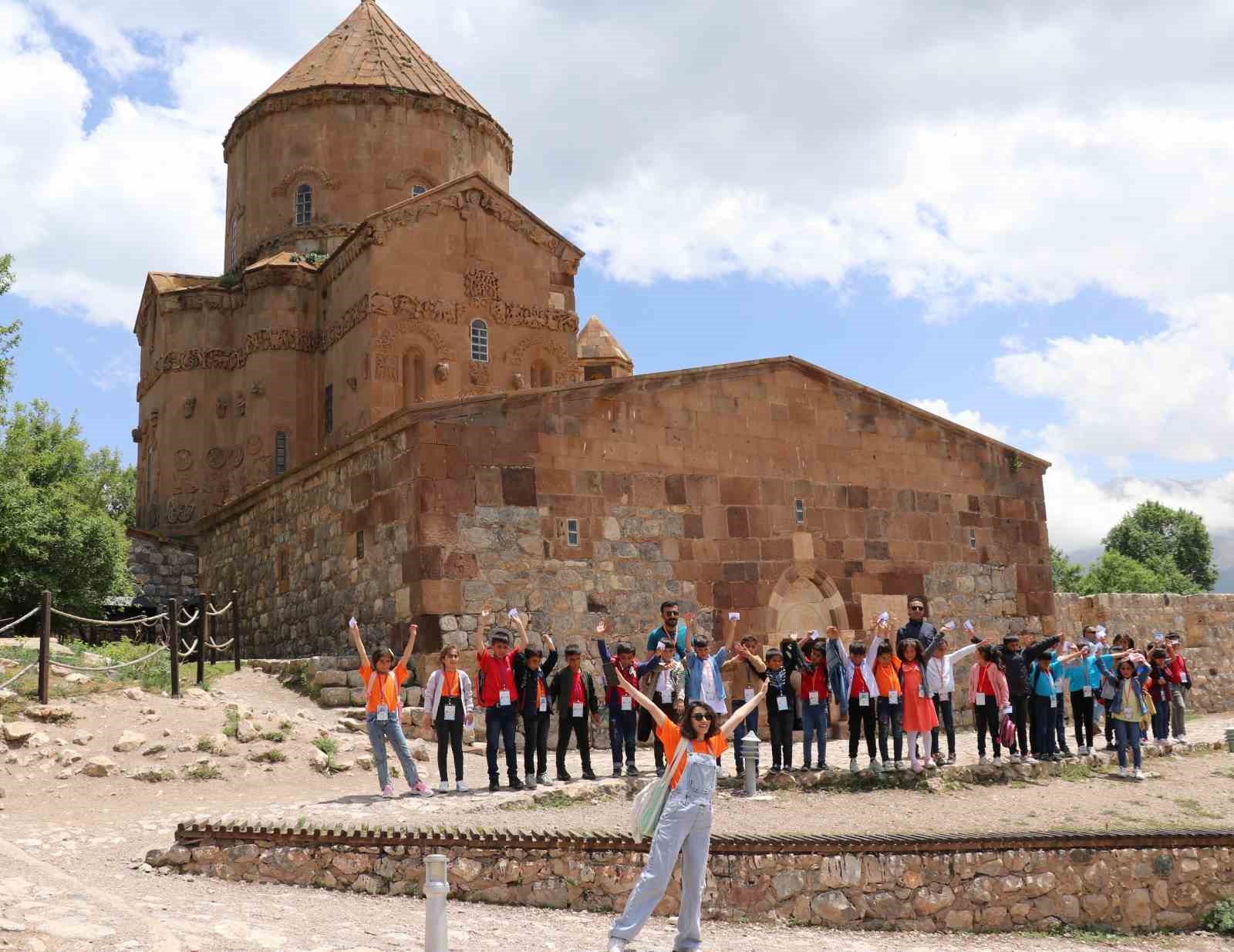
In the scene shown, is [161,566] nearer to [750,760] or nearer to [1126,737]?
[750,760]

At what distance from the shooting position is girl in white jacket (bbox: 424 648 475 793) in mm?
11859

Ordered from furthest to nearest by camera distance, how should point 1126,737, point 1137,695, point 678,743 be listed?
point 1126,737
point 1137,695
point 678,743

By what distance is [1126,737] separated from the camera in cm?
1426

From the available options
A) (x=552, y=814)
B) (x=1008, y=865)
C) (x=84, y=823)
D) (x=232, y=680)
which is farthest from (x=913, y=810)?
(x=232, y=680)

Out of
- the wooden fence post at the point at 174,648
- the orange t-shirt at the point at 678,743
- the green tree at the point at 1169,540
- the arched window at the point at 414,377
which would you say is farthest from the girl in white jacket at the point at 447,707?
the green tree at the point at 1169,540

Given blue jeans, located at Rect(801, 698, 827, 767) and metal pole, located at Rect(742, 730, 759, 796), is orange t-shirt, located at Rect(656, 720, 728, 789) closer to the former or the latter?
metal pole, located at Rect(742, 730, 759, 796)

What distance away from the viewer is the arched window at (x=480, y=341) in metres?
25.9

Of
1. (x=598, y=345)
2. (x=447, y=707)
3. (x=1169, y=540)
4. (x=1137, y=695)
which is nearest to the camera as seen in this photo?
(x=447, y=707)

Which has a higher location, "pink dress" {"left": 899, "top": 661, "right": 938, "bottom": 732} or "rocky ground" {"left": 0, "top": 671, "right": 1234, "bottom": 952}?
"pink dress" {"left": 899, "top": 661, "right": 938, "bottom": 732}

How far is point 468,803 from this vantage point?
11133 millimetres

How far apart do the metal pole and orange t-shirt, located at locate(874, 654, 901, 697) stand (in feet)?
5.50

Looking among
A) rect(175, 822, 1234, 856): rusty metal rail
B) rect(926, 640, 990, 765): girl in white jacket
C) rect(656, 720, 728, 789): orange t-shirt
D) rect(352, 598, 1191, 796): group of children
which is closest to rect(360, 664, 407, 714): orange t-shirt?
rect(352, 598, 1191, 796): group of children

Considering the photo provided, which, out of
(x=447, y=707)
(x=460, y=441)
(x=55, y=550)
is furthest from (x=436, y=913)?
(x=55, y=550)

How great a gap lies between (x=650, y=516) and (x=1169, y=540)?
2103 inches
